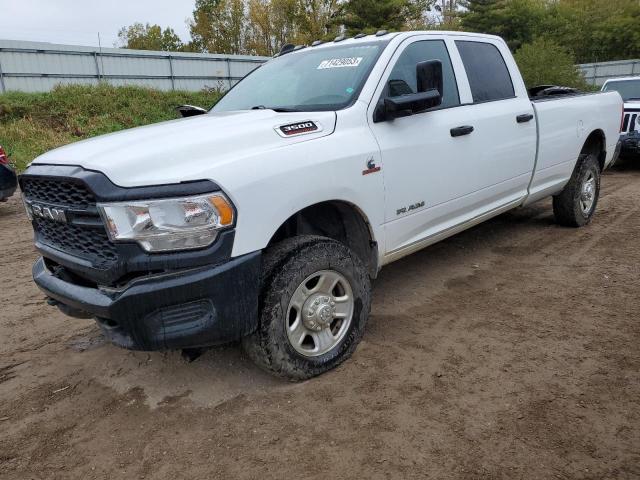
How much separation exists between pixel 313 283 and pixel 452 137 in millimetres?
1580

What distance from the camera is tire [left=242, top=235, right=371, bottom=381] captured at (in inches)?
107

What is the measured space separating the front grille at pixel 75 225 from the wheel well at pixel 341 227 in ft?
3.30

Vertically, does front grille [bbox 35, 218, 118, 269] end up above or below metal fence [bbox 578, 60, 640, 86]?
below

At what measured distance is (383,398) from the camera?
2.79m

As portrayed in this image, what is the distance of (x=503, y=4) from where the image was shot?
33469 millimetres

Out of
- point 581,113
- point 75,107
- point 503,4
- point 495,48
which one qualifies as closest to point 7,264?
point 495,48

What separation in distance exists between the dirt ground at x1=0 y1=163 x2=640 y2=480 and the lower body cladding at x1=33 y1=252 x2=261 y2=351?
50cm

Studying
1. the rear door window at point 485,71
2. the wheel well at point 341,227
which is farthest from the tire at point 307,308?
the rear door window at point 485,71

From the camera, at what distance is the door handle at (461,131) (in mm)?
3773

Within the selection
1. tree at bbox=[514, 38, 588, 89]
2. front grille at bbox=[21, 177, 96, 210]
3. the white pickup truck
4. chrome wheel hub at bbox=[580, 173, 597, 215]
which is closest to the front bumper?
the white pickup truck

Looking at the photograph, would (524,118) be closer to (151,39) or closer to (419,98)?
(419,98)

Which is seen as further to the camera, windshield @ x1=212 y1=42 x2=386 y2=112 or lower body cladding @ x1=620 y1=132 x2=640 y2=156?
lower body cladding @ x1=620 y1=132 x2=640 y2=156

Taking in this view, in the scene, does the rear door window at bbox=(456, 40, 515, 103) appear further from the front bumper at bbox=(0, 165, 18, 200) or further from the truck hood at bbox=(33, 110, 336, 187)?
the front bumper at bbox=(0, 165, 18, 200)

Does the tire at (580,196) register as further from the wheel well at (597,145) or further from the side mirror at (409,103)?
the side mirror at (409,103)
